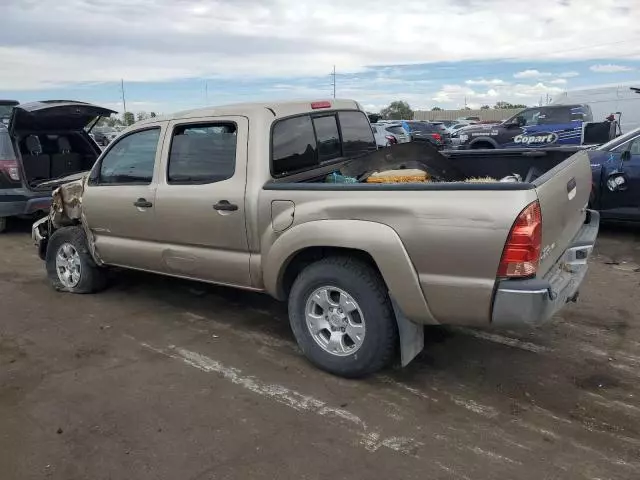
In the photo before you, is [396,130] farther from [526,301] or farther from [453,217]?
[526,301]

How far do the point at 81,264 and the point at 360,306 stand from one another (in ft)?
11.1

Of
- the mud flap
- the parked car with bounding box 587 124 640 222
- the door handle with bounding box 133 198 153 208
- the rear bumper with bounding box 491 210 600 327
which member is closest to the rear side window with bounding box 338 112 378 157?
the door handle with bounding box 133 198 153 208

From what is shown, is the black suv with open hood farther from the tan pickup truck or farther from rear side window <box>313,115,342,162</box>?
rear side window <box>313,115,342,162</box>

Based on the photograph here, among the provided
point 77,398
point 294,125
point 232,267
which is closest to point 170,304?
point 232,267

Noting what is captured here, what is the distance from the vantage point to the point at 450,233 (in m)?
3.12

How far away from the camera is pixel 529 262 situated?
305 cm

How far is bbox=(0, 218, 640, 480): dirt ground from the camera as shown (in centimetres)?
292

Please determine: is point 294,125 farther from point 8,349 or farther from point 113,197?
point 8,349

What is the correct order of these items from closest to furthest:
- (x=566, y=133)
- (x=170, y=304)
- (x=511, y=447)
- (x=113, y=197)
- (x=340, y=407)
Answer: (x=511, y=447), (x=340, y=407), (x=113, y=197), (x=170, y=304), (x=566, y=133)

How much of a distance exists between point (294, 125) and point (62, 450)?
270cm

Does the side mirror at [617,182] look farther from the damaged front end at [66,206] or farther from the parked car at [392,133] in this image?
the parked car at [392,133]

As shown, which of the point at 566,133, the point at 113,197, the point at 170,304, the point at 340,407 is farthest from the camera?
the point at 566,133

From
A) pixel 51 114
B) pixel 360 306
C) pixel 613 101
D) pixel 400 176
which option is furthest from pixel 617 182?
pixel 613 101

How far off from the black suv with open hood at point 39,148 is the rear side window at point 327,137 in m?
4.73
